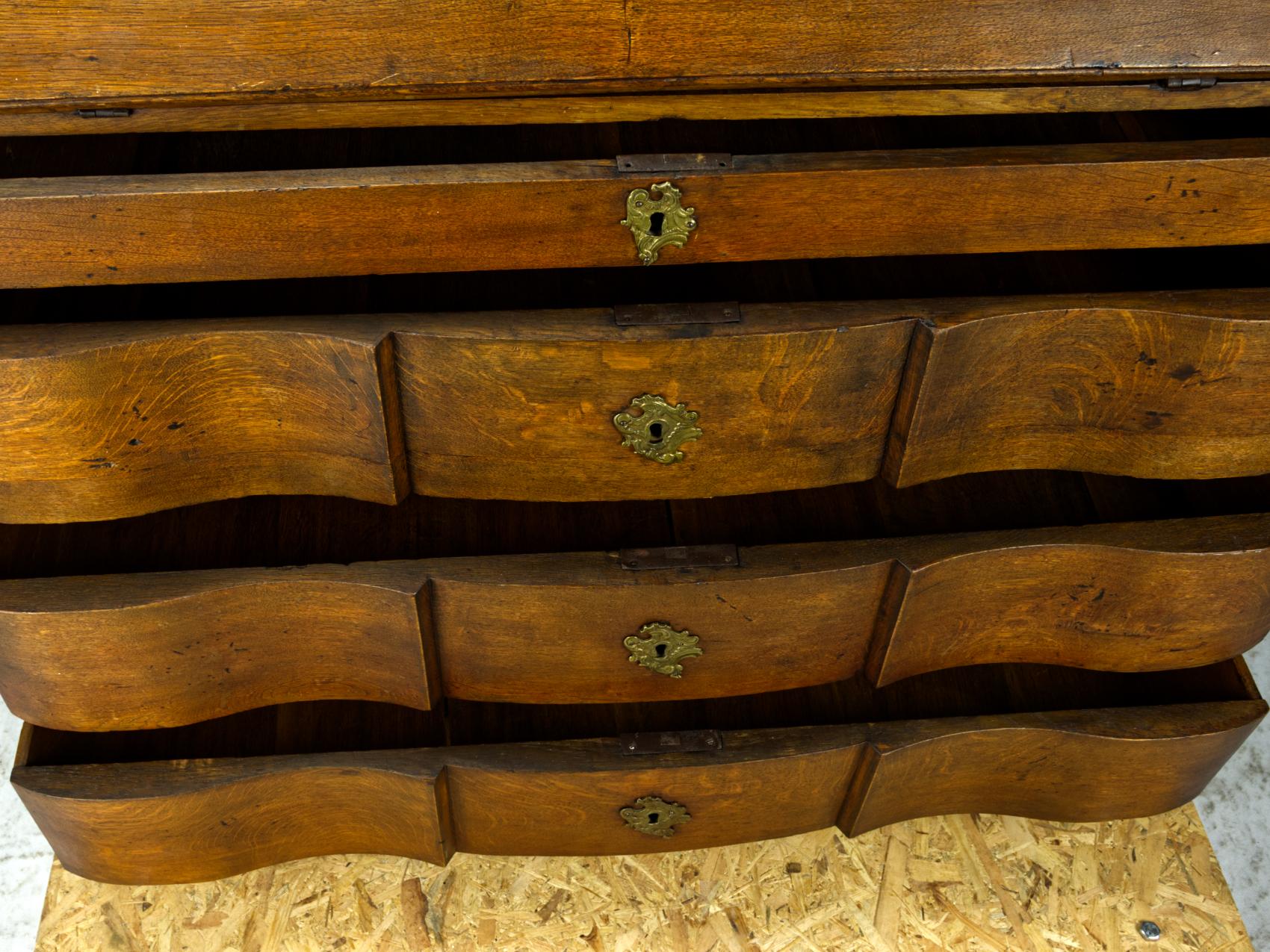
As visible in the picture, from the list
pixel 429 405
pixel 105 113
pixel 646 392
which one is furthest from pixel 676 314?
pixel 105 113

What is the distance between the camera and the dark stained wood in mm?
886

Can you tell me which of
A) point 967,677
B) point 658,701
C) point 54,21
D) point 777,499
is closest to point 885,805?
point 967,677

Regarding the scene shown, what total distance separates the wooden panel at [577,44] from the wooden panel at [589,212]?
0.06 m

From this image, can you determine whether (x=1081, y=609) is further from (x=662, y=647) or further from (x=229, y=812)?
(x=229, y=812)

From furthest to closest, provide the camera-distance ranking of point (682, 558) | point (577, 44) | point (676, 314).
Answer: point (682, 558) → point (676, 314) → point (577, 44)

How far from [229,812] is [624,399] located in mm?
583

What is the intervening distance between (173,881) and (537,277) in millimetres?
728

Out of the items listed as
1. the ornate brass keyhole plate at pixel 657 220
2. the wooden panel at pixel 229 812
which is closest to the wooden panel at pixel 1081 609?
the ornate brass keyhole plate at pixel 657 220

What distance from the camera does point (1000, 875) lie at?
56.3 inches

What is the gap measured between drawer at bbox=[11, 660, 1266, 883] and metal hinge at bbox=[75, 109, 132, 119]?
598mm

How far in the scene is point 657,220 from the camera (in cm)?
92

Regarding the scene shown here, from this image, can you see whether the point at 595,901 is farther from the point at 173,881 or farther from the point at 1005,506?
the point at 1005,506

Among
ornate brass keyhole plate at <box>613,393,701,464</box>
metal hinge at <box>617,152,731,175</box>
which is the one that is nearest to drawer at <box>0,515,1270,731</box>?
ornate brass keyhole plate at <box>613,393,701,464</box>

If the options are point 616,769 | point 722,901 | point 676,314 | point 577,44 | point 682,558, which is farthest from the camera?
point 722,901
